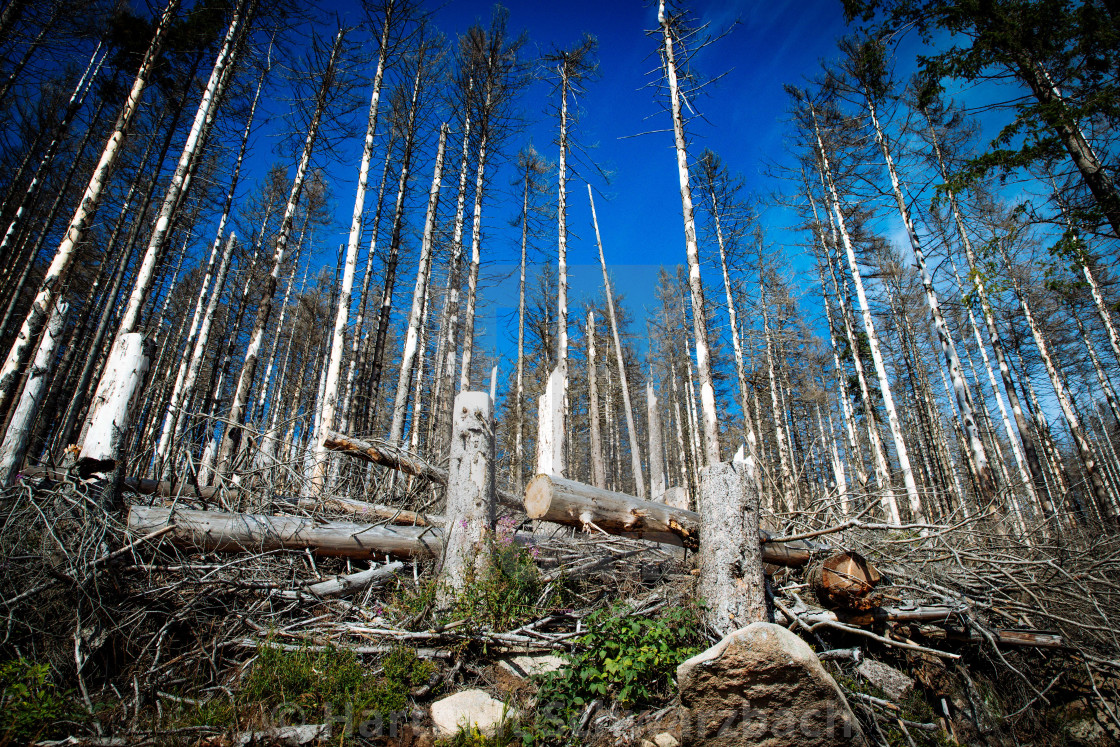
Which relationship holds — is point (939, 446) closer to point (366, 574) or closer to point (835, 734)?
point (835, 734)

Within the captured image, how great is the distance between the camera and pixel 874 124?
43.7 feet

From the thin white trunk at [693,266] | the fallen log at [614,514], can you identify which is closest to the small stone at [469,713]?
the fallen log at [614,514]

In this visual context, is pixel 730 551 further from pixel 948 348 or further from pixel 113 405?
pixel 948 348

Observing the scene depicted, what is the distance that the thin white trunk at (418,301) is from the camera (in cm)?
1024

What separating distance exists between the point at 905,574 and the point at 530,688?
384 centimetres

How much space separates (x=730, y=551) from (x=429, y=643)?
263 cm

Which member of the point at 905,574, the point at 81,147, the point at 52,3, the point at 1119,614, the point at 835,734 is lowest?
the point at 835,734

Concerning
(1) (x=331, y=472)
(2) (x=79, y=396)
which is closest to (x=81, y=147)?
(2) (x=79, y=396)

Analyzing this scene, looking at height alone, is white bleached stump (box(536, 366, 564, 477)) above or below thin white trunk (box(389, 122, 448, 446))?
below

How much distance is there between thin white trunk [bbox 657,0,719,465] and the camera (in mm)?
6074

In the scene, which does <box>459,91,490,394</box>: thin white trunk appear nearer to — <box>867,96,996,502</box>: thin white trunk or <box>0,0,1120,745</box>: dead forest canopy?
<box>0,0,1120,745</box>: dead forest canopy

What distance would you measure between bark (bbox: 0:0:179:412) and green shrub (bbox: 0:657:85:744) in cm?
398

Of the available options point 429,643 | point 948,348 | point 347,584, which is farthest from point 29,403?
point 948,348

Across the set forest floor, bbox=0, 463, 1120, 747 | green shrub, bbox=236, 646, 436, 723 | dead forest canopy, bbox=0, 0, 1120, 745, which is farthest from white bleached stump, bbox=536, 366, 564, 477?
green shrub, bbox=236, 646, 436, 723
